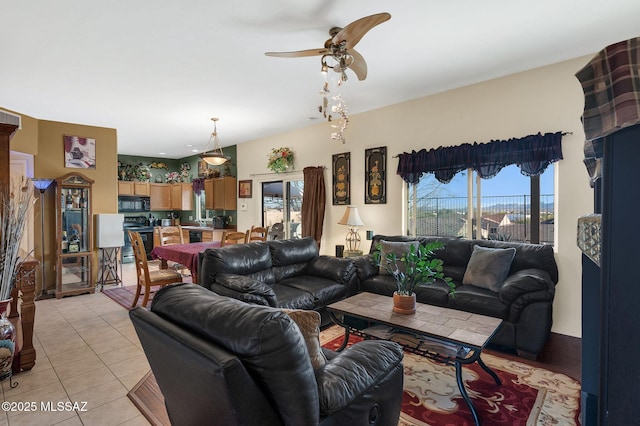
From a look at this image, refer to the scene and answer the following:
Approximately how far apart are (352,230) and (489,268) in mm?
2360

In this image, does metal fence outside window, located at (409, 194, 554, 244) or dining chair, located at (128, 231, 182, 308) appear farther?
dining chair, located at (128, 231, 182, 308)

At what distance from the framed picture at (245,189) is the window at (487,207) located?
3794 millimetres

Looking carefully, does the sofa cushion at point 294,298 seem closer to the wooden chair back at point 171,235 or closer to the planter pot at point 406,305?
the planter pot at point 406,305

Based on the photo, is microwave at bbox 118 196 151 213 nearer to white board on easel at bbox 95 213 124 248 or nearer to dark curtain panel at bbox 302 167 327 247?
white board on easel at bbox 95 213 124 248

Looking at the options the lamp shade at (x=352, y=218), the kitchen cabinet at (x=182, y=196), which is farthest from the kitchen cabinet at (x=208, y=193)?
the lamp shade at (x=352, y=218)

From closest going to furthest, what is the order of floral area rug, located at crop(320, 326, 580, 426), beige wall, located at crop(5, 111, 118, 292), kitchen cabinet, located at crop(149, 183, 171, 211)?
floral area rug, located at crop(320, 326, 580, 426) < beige wall, located at crop(5, 111, 118, 292) < kitchen cabinet, located at crop(149, 183, 171, 211)

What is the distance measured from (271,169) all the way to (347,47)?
427cm

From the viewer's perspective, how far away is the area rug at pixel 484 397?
206cm

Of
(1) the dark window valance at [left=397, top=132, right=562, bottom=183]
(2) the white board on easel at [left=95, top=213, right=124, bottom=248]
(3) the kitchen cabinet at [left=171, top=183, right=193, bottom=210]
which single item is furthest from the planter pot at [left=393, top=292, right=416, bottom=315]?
(3) the kitchen cabinet at [left=171, top=183, right=193, bottom=210]

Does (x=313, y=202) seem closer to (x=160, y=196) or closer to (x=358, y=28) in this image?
(x=358, y=28)

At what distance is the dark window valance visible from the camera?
3514mm

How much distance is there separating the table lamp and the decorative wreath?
5.96 ft

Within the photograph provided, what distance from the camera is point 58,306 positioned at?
4535 mm

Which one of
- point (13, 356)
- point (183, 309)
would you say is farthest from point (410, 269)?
point (13, 356)
